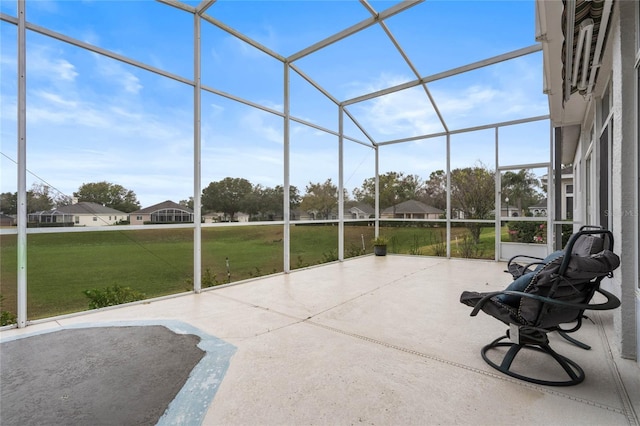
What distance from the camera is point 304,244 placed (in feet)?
21.7

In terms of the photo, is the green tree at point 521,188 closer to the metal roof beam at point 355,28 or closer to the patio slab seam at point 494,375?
the metal roof beam at point 355,28

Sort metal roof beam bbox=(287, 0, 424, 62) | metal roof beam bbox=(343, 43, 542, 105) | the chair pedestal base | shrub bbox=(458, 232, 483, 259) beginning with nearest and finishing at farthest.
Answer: the chair pedestal base, metal roof beam bbox=(287, 0, 424, 62), metal roof beam bbox=(343, 43, 542, 105), shrub bbox=(458, 232, 483, 259)

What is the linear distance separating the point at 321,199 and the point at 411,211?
2900 mm

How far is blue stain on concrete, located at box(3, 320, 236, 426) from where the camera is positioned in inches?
67.9

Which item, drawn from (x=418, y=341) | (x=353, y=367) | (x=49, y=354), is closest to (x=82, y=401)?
(x=49, y=354)

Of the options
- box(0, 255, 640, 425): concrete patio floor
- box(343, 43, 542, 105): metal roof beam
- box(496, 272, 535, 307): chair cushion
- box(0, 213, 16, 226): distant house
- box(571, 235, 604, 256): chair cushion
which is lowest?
box(0, 255, 640, 425): concrete patio floor

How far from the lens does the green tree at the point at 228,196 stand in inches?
186

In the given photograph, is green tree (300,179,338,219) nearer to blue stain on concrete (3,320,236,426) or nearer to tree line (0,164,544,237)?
tree line (0,164,544,237)

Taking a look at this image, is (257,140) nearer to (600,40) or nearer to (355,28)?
(355,28)

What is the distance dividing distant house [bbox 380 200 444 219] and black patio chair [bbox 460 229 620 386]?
5861 millimetres

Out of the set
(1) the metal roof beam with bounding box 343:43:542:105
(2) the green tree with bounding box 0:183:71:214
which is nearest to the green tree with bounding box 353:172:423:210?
(1) the metal roof beam with bounding box 343:43:542:105

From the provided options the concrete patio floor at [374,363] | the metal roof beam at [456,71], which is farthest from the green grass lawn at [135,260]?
the metal roof beam at [456,71]

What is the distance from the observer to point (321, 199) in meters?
7.00

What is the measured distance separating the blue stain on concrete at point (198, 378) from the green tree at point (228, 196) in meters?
2.06
